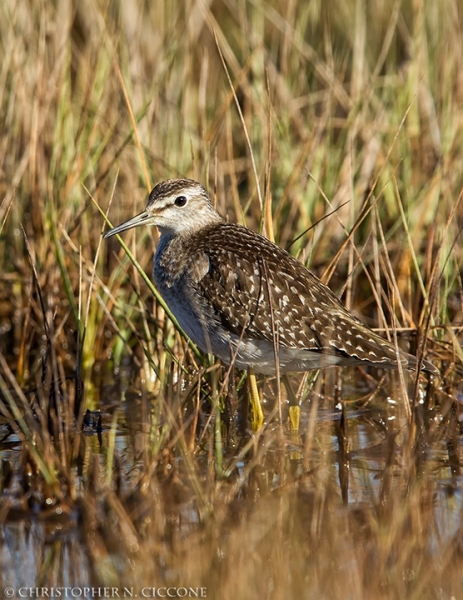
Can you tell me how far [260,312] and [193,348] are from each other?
2.98ft

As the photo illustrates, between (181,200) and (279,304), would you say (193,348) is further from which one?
(181,200)

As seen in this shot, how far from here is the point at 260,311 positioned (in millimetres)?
6773

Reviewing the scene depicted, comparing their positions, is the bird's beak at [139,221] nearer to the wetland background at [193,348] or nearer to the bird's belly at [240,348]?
the wetland background at [193,348]

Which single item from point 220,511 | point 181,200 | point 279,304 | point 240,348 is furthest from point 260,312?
point 220,511

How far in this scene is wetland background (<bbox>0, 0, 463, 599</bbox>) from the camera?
16.7ft

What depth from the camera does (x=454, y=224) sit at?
899cm

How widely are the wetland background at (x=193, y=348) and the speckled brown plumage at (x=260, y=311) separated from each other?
0.28 meters

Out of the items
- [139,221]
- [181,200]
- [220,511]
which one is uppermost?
[181,200]

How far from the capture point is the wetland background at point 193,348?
5082 millimetres

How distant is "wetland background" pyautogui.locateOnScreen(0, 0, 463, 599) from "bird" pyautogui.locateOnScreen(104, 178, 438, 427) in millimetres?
272

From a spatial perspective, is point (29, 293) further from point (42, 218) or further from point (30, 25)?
point (30, 25)

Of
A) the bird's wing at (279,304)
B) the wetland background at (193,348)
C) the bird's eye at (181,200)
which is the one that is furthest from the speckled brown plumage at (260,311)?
the bird's eye at (181,200)

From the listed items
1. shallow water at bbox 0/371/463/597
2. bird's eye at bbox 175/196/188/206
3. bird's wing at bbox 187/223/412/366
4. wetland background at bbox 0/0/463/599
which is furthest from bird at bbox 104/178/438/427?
shallow water at bbox 0/371/463/597

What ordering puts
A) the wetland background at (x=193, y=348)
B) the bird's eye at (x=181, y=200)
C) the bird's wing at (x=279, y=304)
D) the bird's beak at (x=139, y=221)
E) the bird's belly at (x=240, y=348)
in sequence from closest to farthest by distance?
the wetland background at (x=193, y=348) → the bird's wing at (x=279, y=304) → the bird's belly at (x=240, y=348) → the bird's beak at (x=139, y=221) → the bird's eye at (x=181, y=200)
